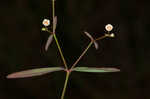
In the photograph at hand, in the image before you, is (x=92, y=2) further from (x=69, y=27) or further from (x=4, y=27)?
(x=4, y=27)

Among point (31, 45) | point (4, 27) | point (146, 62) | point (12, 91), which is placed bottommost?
point (12, 91)

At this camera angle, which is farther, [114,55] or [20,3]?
[114,55]

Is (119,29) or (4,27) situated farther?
(119,29)

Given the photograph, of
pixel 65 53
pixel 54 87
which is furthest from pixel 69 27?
pixel 54 87

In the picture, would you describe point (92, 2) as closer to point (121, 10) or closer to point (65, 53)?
point (121, 10)

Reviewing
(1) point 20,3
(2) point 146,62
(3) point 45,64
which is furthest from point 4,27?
(2) point 146,62

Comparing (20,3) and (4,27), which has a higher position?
(20,3)
